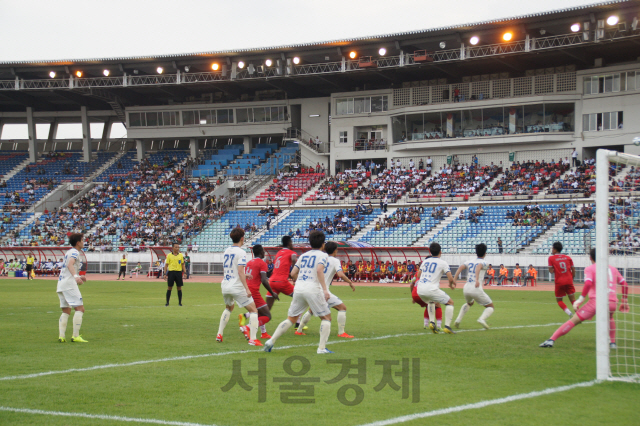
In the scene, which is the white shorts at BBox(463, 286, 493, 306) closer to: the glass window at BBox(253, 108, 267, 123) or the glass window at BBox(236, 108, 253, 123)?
the glass window at BBox(253, 108, 267, 123)

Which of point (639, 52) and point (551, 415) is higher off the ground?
point (639, 52)

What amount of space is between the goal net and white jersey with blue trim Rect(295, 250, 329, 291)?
14.3ft

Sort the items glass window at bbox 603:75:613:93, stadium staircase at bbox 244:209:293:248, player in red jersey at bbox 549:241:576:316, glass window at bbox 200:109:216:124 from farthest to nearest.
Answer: glass window at bbox 200:109:216:124, stadium staircase at bbox 244:209:293:248, glass window at bbox 603:75:613:93, player in red jersey at bbox 549:241:576:316

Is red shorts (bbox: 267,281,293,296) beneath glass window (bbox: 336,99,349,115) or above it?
beneath

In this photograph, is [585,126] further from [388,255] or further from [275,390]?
[275,390]

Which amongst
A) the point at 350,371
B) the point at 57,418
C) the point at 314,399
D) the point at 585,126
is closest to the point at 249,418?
the point at 314,399

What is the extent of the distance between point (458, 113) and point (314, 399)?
163ft

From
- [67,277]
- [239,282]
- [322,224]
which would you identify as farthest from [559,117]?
[67,277]

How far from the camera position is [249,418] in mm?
6656

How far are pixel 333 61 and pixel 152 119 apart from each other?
866 inches

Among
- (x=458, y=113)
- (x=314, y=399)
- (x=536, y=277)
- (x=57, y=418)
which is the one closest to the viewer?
(x=57, y=418)

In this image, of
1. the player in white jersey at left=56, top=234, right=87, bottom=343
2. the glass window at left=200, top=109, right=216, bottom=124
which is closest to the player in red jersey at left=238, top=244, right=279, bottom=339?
the player in white jersey at left=56, top=234, right=87, bottom=343

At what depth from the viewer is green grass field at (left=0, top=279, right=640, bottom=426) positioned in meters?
6.78

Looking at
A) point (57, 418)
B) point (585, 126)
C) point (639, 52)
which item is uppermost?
point (639, 52)
